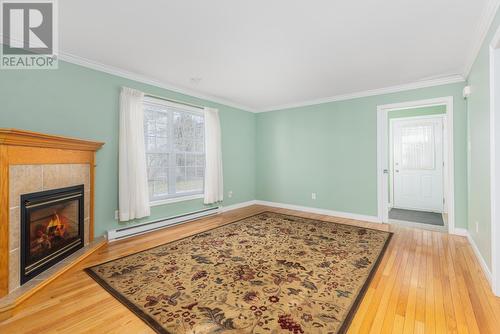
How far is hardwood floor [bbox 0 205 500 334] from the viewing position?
1497 mm

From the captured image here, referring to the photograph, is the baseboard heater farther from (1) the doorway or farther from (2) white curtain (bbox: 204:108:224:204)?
(1) the doorway

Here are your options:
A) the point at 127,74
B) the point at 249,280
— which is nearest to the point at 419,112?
the point at 249,280

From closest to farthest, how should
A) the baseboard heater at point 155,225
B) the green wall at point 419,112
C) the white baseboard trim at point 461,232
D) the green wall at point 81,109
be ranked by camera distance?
the green wall at point 81,109
the baseboard heater at point 155,225
the white baseboard trim at point 461,232
the green wall at point 419,112

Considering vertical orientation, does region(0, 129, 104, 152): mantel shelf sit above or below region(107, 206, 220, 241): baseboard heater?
above

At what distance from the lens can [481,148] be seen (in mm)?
2299

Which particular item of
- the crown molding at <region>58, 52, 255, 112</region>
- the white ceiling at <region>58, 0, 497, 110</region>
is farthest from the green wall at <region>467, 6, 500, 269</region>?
the crown molding at <region>58, 52, 255, 112</region>

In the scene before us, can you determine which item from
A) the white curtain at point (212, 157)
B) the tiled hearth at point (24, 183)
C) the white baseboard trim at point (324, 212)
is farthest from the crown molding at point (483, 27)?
the tiled hearth at point (24, 183)

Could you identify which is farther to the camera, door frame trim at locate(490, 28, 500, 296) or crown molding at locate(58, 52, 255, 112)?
crown molding at locate(58, 52, 255, 112)

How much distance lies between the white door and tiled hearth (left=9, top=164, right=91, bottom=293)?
652 centimetres

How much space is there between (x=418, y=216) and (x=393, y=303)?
12.0ft

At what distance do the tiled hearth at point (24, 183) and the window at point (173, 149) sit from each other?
3.93 ft

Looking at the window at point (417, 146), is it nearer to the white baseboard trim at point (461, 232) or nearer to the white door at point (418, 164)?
the white door at point (418, 164)

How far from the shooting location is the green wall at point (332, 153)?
3.37 metres

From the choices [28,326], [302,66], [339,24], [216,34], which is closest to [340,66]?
[302,66]
